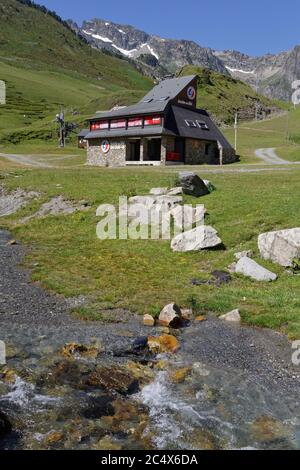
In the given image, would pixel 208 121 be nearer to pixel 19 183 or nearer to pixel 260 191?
pixel 19 183

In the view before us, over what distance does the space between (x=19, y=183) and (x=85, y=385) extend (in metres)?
34.9

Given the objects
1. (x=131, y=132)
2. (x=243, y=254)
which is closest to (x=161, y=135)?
(x=131, y=132)

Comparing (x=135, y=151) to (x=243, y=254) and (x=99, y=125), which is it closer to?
(x=99, y=125)

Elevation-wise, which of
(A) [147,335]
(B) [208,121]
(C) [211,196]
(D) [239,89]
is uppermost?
(D) [239,89]

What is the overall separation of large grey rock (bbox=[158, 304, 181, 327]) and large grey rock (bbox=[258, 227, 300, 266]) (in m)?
6.58

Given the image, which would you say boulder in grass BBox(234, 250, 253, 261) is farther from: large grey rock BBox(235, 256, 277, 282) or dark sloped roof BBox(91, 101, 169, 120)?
dark sloped roof BBox(91, 101, 169, 120)

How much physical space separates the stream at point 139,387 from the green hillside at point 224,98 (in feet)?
499

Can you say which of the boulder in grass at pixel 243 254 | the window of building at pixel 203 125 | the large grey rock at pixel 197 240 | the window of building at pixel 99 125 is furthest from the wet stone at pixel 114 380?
the window of building at pixel 99 125

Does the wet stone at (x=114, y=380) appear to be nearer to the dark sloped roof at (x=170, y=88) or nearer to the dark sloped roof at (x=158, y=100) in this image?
the dark sloped roof at (x=158, y=100)

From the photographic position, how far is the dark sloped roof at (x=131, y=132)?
62.5 m

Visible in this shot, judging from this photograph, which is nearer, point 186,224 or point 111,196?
point 186,224

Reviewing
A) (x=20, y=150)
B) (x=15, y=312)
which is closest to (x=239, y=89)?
(x=20, y=150)

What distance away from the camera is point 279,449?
853cm

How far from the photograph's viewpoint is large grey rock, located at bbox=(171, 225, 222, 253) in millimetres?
21672
